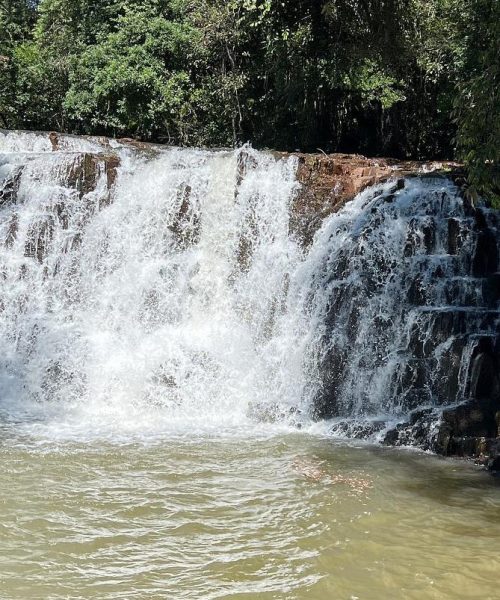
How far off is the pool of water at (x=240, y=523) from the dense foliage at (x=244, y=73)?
10222 mm

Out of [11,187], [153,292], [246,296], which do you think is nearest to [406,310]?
[246,296]

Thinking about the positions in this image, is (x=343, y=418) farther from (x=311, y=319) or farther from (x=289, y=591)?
(x=289, y=591)

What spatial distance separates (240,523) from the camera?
562 centimetres

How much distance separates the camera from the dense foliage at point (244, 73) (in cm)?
1587

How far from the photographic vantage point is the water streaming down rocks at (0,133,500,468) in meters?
9.20

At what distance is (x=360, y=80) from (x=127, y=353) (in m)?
9.35

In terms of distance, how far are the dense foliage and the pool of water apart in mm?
→ 10222

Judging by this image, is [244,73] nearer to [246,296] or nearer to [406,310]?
[246,296]

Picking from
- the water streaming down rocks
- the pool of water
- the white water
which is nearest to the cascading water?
the water streaming down rocks

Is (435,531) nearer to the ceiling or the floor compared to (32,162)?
nearer to the floor

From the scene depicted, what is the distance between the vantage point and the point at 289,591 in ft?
14.9

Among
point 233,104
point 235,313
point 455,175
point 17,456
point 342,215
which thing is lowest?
point 17,456

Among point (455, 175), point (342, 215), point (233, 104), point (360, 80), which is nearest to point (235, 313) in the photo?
point (342, 215)

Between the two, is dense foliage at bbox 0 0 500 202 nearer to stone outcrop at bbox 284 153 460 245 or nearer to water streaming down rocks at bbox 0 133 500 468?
stone outcrop at bbox 284 153 460 245
